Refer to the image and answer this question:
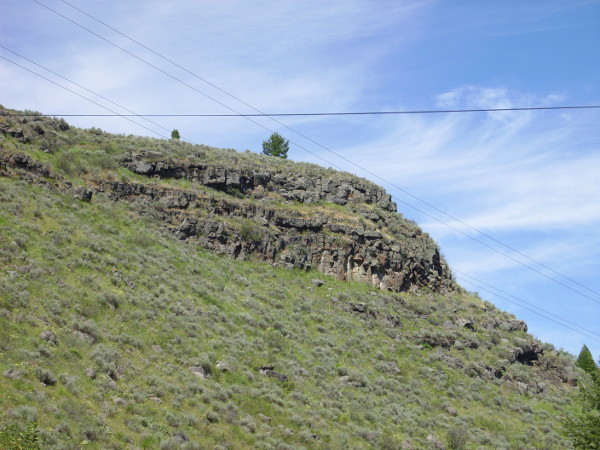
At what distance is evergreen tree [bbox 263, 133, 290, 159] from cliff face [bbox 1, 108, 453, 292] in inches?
811

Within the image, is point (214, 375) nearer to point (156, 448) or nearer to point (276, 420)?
point (276, 420)

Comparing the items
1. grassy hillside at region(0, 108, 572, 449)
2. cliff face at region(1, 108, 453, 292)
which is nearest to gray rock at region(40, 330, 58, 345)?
grassy hillside at region(0, 108, 572, 449)

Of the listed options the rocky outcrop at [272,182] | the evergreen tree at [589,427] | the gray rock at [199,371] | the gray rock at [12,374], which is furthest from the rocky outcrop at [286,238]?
the gray rock at [12,374]

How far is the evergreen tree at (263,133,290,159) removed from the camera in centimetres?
8157

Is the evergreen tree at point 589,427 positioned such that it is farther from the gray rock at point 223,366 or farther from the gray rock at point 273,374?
the gray rock at point 223,366

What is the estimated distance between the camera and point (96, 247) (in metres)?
34.9

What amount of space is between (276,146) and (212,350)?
54853 mm

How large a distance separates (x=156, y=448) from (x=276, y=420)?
834 cm

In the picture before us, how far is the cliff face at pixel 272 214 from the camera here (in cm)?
4775

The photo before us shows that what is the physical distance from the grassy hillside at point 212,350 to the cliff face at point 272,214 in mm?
1562

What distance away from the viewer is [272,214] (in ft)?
174

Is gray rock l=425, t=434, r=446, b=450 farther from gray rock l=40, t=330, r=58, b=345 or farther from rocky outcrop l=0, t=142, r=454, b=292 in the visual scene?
gray rock l=40, t=330, r=58, b=345

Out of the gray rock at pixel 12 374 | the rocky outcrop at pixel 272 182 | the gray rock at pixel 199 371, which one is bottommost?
the gray rock at pixel 12 374

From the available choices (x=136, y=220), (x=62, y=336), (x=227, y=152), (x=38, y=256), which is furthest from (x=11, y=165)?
(x=227, y=152)
